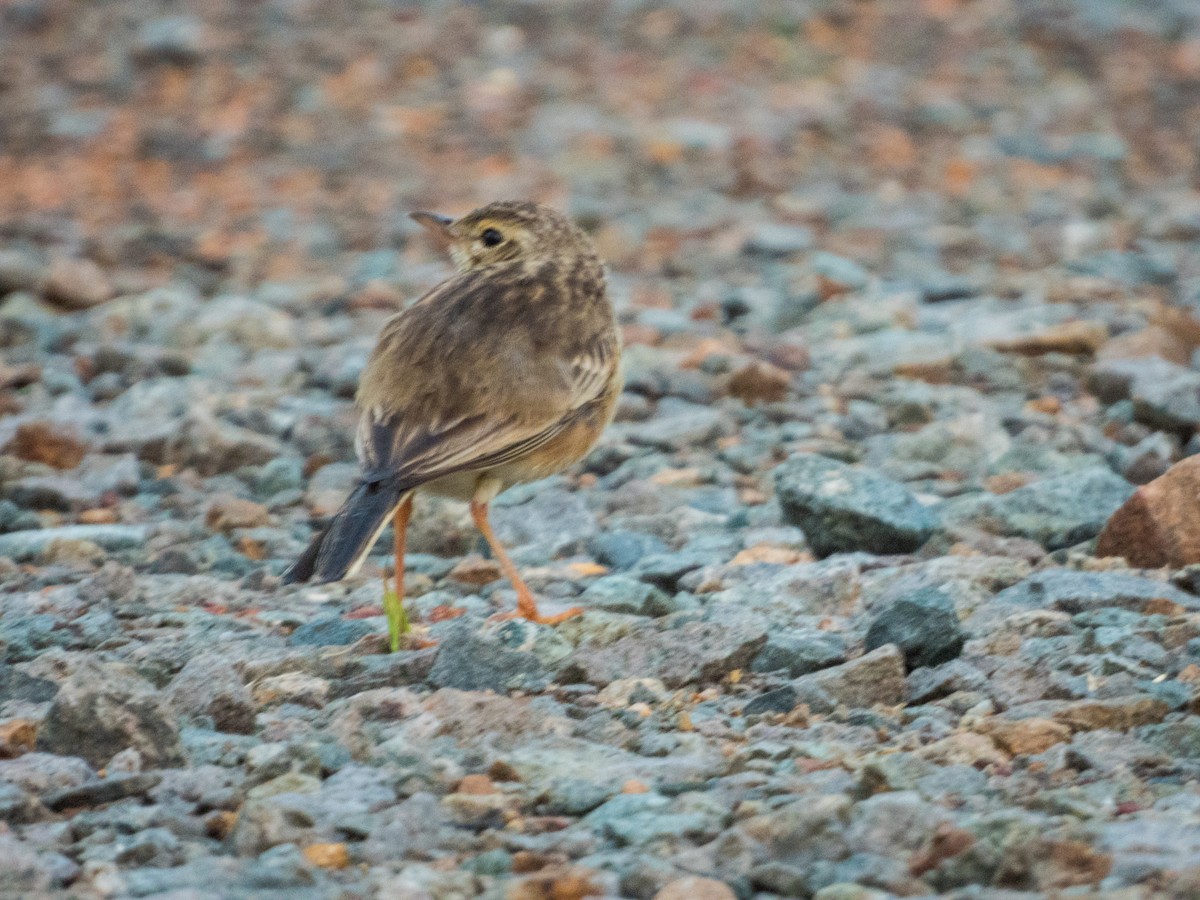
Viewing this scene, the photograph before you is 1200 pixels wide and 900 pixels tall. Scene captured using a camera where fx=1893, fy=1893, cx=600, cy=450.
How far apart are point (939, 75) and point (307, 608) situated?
1081 centimetres

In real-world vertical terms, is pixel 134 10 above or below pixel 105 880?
above

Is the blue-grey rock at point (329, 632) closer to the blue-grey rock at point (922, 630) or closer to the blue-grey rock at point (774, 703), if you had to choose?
the blue-grey rock at point (774, 703)

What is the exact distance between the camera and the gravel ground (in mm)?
4234

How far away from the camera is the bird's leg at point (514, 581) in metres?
5.89

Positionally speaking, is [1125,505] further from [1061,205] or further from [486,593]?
[1061,205]

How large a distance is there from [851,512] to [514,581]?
52.2 inches

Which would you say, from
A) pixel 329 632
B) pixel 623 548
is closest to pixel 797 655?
pixel 329 632

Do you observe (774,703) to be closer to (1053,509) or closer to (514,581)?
(514,581)

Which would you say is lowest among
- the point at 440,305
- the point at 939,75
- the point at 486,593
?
the point at 486,593

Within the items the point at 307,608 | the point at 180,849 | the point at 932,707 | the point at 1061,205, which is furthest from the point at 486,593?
the point at 1061,205

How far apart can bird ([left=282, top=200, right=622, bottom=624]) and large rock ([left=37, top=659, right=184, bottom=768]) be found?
30.3 inches

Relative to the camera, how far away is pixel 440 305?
6398 millimetres

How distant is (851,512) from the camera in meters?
6.68

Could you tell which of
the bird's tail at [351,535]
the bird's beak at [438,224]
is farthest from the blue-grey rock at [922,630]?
the bird's beak at [438,224]
